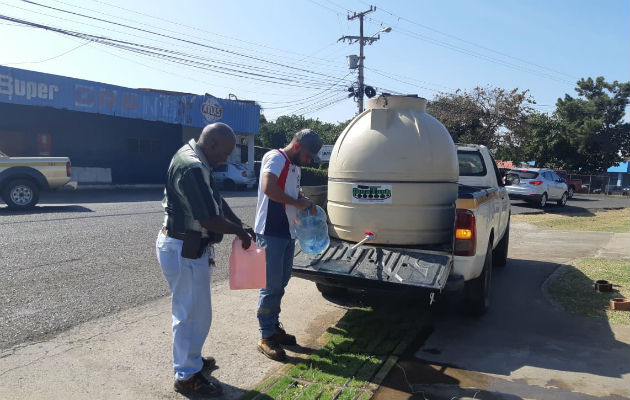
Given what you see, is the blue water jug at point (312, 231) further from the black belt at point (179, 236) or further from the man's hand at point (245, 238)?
the black belt at point (179, 236)

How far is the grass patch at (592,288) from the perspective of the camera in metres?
5.86

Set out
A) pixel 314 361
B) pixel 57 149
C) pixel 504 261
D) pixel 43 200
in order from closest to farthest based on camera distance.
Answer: pixel 314 361 < pixel 504 261 < pixel 43 200 < pixel 57 149

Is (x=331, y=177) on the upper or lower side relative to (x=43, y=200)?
upper

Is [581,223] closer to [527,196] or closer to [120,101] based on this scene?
[527,196]

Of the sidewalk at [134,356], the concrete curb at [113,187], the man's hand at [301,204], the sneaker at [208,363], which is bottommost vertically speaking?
the sidewalk at [134,356]

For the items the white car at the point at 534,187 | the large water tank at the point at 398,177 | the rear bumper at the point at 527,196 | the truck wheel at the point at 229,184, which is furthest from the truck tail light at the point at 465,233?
the truck wheel at the point at 229,184

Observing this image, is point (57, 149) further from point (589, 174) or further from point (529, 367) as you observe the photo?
point (589, 174)

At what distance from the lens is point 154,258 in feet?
25.3

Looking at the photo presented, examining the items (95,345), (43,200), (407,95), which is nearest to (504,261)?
(407,95)

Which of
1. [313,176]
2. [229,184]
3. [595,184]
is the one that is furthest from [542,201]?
[595,184]

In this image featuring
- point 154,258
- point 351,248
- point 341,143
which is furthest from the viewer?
point 154,258

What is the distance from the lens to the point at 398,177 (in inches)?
193

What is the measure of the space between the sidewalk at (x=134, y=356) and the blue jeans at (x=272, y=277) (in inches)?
11.4

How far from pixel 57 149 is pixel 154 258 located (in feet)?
56.1
